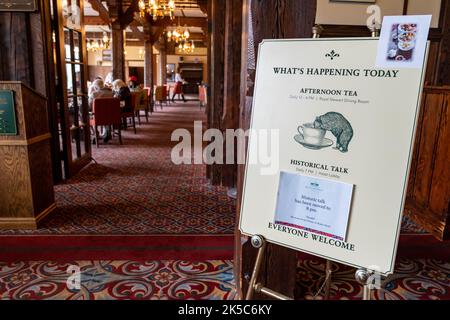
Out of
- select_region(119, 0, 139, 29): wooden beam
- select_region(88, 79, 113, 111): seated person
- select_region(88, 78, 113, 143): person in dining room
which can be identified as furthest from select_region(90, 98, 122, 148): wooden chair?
select_region(119, 0, 139, 29): wooden beam

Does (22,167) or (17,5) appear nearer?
(22,167)

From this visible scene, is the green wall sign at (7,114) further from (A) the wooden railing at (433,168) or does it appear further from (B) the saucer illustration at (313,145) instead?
(A) the wooden railing at (433,168)

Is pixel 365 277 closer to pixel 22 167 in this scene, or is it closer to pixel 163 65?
pixel 22 167

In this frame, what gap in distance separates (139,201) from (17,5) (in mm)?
2220

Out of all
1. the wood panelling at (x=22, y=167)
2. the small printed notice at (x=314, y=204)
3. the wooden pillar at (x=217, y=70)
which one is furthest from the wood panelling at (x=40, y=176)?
the small printed notice at (x=314, y=204)

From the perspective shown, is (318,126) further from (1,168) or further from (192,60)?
(192,60)

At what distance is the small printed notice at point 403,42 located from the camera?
1172 millimetres

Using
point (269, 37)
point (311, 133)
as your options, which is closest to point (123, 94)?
point (269, 37)

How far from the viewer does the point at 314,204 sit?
1.39m

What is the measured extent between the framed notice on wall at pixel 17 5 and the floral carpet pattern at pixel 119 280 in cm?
246

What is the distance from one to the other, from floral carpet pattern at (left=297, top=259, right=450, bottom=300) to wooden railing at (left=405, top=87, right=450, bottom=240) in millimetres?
576

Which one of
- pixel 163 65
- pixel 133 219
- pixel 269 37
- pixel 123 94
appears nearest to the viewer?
pixel 269 37

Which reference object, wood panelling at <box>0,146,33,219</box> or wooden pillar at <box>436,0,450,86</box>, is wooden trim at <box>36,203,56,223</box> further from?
wooden pillar at <box>436,0,450,86</box>
